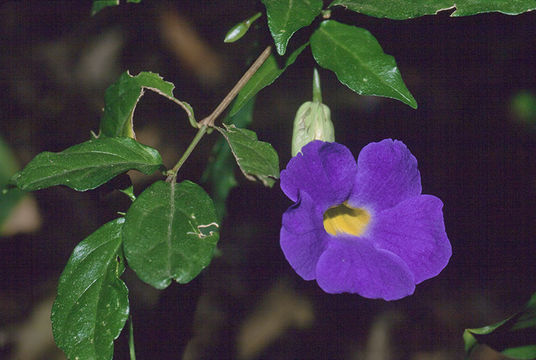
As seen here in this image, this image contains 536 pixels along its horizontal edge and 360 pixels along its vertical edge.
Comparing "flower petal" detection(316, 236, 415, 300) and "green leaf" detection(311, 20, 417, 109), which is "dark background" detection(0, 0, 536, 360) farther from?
"flower petal" detection(316, 236, 415, 300)

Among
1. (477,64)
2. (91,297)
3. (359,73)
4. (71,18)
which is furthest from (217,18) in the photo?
(91,297)

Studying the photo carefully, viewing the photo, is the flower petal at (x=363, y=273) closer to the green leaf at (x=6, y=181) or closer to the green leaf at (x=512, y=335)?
the green leaf at (x=512, y=335)

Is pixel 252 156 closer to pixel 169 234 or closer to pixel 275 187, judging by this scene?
pixel 169 234

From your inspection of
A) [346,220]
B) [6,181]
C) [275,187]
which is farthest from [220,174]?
[6,181]

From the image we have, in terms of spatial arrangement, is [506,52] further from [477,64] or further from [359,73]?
[359,73]

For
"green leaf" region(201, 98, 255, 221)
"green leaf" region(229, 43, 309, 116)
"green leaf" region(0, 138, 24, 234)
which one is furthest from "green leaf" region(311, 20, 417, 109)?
"green leaf" region(0, 138, 24, 234)

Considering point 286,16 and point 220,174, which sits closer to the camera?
point 286,16
